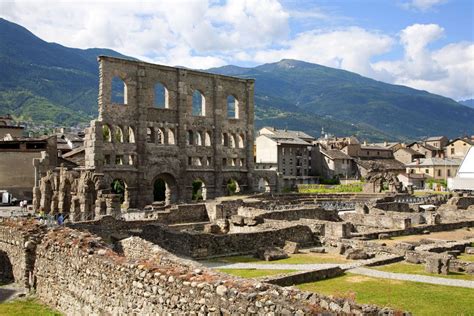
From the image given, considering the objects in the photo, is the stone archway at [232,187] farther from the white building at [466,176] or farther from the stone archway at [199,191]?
the white building at [466,176]

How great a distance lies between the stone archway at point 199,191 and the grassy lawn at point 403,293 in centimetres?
4724

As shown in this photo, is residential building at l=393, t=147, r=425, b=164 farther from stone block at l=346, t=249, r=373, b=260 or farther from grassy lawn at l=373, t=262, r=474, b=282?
grassy lawn at l=373, t=262, r=474, b=282

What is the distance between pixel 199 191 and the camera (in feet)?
241

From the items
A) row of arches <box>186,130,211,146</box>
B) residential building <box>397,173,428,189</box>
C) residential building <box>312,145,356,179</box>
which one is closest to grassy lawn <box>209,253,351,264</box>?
row of arches <box>186,130,211,146</box>

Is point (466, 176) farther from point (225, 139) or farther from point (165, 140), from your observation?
point (165, 140)

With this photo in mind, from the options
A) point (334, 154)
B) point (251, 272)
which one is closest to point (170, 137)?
point (251, 272)

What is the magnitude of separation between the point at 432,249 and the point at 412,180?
260 feet

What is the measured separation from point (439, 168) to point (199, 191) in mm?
64273

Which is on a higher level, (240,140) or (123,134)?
(240,140)

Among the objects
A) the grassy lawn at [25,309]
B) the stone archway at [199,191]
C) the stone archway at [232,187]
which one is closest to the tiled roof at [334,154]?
the stone archway at [232,187]

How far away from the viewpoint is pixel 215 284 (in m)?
8.82

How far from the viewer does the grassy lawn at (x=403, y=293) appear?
16.8 meters

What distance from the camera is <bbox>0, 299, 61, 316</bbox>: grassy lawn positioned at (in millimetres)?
13358

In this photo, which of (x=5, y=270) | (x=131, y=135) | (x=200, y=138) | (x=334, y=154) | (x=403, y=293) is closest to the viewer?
(x=5, y=270)
